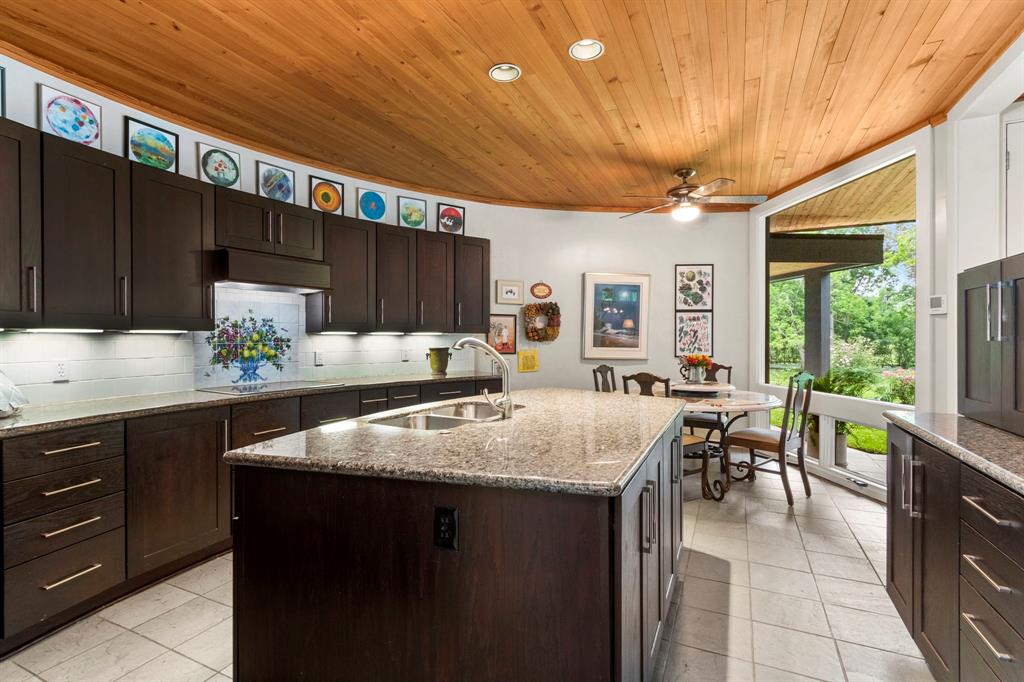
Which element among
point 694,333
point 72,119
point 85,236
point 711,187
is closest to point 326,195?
point 72,119

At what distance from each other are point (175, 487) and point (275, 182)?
7.70ft

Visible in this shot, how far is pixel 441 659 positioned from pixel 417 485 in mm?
439

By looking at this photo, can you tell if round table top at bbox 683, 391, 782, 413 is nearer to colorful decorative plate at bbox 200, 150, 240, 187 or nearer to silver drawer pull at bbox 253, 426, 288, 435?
silver drawer pull at bbox 253, 426, 288, 435

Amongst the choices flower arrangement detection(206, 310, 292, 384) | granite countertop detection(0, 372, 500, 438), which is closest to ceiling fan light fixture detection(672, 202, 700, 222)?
granite countertop detection(0, 372, 500, 438)

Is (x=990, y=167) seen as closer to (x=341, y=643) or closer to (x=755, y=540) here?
(x=755, y=540)

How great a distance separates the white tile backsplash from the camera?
262 cm

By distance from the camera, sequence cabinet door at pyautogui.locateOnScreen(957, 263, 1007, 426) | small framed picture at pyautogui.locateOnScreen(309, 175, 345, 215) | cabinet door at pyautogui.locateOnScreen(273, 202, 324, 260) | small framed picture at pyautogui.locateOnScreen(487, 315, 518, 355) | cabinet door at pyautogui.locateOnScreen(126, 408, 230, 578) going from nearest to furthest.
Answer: cabinet door at pyautogui.locateOnScreen(957, 263, 1007, 426), cabinet door at pyautogui.locateOnScreen(126, 408, 230, 578), cabinet door at pyautogui.locateOnScreen(273, 202, 324, 260), small framed picture at pyautogui.locateOnScreen(309, 175, 345, 215), small framed picture at pyautogui.locateOnScreen(487, 315, 518, 355)

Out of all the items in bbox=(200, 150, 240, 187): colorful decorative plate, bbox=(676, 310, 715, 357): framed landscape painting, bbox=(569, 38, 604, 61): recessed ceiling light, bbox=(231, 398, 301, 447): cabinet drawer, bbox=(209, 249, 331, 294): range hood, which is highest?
bbox=(569, 38, 604, 61): recessed ceiling light

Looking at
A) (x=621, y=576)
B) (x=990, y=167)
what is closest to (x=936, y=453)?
(x=621, y=576)

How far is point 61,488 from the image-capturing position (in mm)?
2188

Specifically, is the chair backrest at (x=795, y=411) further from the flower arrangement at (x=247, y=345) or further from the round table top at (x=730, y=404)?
the flower arrangement at (x=247, y=345)

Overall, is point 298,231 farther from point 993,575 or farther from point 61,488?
point 993,575

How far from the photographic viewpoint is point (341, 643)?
1.38m

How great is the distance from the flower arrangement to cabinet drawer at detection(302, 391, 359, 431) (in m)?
0.60
